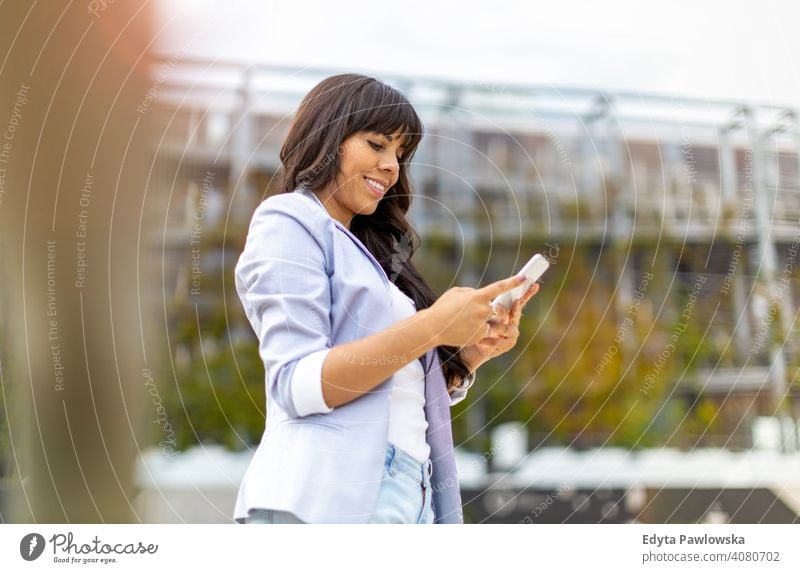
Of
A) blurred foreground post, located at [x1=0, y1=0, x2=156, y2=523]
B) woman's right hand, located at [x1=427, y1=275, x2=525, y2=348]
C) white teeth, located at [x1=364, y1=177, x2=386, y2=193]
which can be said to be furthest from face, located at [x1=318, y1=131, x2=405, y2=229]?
blurred foreground post, located at [x1=0, y1=0, x2=156, y2=523]

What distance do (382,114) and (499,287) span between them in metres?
0.17

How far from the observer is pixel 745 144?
1193mm

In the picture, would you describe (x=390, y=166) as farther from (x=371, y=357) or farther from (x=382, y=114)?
(x=371, y=357)

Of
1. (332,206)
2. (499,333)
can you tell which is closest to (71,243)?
(332,206)

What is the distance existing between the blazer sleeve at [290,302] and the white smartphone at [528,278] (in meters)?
0.14

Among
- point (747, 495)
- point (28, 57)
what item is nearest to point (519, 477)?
point (747, 495)

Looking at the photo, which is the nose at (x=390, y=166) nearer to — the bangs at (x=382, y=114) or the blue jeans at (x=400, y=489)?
the bangs at (x=382, y=114)

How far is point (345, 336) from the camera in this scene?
606 millimetres

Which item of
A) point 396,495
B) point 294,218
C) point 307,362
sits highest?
point 294,218

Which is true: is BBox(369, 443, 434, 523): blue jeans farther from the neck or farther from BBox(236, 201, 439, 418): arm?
the neck

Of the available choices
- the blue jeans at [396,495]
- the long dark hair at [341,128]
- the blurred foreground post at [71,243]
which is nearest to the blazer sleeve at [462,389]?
the long dark hair at [341,128]

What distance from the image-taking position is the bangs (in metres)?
0.66

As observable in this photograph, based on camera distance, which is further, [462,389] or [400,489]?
[462,389]

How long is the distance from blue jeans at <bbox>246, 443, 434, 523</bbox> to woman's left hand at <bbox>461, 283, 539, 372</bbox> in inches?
4.7
